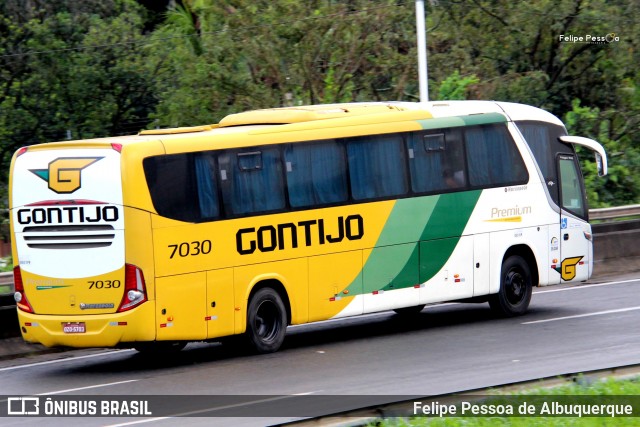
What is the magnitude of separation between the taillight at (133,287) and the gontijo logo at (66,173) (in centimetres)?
122

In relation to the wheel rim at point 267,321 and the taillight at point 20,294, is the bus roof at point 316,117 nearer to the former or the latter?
the taillight at point 20,294

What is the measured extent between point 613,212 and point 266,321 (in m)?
16.9

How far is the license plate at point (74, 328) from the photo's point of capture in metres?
14.3

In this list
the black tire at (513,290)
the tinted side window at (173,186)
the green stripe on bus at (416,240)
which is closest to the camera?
the tinted side window at (173,186)

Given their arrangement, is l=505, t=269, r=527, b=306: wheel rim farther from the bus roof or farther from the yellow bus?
the bus roof

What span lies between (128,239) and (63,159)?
1322 mm

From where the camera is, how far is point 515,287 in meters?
18.9

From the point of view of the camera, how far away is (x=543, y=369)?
13.2m

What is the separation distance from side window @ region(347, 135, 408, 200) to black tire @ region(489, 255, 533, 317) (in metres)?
2.57

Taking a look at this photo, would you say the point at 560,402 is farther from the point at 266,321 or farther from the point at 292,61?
the point at 292,61

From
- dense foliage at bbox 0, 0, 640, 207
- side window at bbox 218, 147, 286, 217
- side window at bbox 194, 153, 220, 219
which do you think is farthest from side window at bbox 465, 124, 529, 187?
dense foliage at bbox 0, 0, 640, 207

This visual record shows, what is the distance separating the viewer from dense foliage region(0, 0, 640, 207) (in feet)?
105

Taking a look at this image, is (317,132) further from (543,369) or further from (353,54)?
(353,54)

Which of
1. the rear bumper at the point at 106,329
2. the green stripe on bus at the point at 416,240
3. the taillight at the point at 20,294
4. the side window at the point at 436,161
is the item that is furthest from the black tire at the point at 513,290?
the taillight at the point at 20,294
